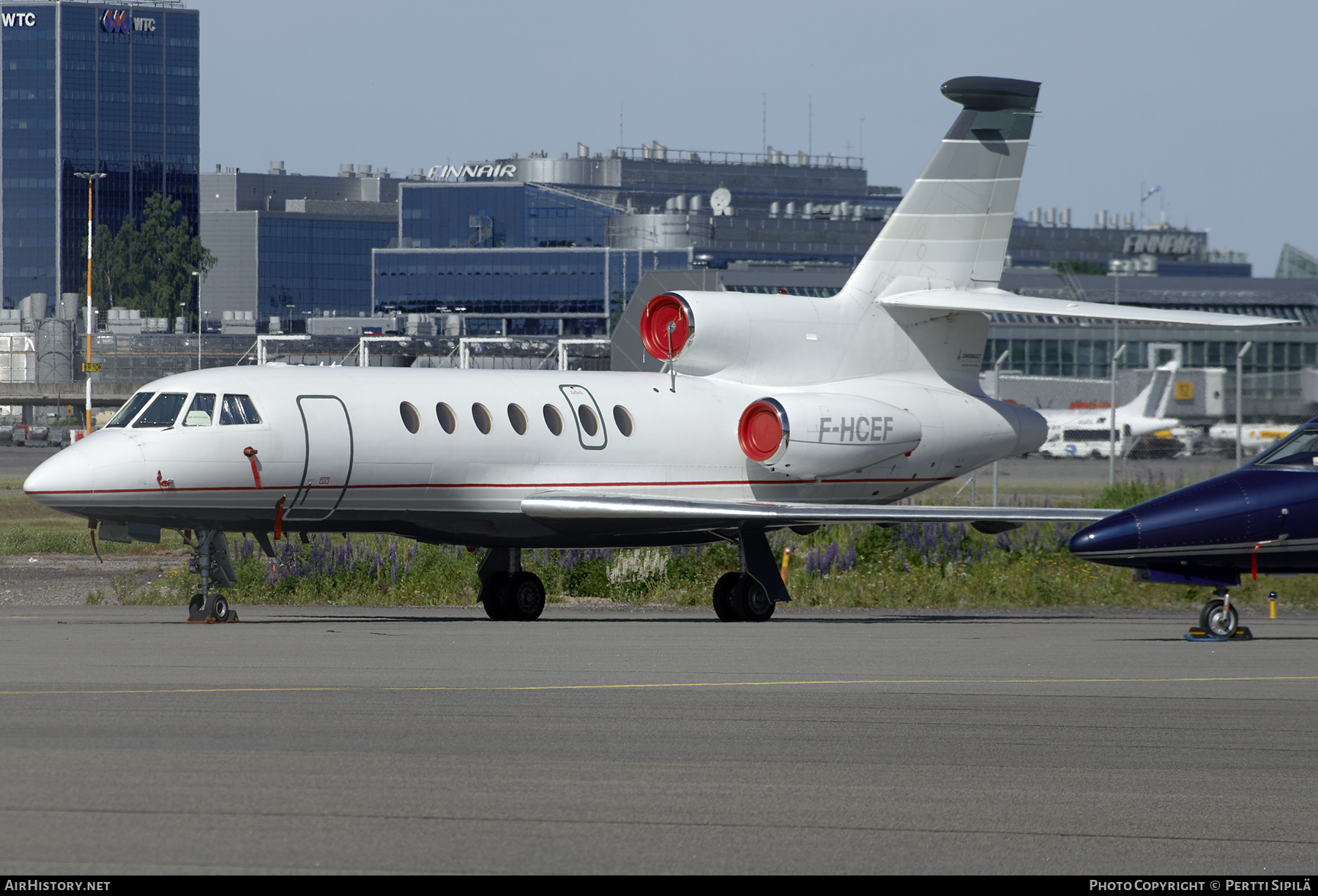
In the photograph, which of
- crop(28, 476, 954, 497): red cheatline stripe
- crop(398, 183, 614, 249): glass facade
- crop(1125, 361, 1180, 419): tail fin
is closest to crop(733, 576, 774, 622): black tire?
crop(28, 476, 954, 497): red cheatline stripe

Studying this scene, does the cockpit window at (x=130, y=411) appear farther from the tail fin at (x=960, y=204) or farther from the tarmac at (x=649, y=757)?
the tail fin at (x=960, y=204)

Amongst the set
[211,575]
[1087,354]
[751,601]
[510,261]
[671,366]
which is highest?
[510,261]

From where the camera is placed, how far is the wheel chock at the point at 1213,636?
50.1 ft

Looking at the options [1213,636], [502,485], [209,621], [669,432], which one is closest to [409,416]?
[502,485]

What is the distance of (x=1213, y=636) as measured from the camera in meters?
15.3

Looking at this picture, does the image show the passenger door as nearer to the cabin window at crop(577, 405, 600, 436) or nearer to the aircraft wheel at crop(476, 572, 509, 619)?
the aircraft wheel at crop(476, 572, 509, 619)

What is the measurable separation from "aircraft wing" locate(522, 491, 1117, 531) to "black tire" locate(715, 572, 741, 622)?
637 mm

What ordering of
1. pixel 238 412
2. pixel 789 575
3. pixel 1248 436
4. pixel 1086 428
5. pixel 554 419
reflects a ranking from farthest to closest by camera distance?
pixel 1086 428 → pixel 1248 436 → pixel 789 575 → pixel 554 419 → pixel 238 412

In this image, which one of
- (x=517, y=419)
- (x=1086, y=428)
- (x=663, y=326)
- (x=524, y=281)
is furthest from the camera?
(x=524, y=281)

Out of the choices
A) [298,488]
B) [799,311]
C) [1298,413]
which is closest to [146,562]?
[298,488]

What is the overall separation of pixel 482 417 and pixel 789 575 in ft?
19.6

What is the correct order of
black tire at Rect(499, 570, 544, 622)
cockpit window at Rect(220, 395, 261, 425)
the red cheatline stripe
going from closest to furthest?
the red cheatline stripe, cockpit window at Rect(220, 395, 261, 425), black tire at Rect(499, 570, 544, 622)

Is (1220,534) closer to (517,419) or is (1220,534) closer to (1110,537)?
(1110,537)

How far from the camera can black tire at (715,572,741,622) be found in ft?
63.0
